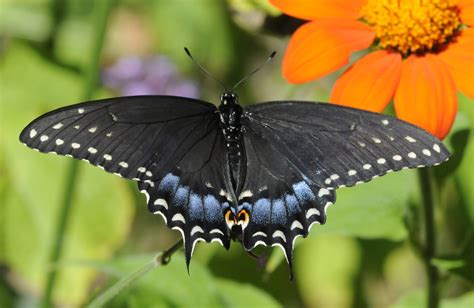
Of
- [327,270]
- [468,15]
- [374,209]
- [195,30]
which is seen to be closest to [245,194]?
[374,209]

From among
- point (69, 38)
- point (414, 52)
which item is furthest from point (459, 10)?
point (69, 38)

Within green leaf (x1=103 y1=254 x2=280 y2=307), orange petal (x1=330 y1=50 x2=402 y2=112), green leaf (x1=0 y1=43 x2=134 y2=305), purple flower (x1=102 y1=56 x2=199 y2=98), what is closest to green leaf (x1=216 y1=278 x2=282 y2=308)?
green leaf (x1=103 y1=254 x2=280 y2=307)

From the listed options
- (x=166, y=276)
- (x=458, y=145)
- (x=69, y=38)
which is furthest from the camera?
(x=69, y=38)

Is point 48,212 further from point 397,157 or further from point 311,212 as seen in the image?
point 397,157

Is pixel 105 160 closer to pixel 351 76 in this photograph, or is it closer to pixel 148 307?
pixel 148 307

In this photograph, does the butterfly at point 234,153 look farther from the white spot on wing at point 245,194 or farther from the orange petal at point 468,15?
the orange petal at point 468,15

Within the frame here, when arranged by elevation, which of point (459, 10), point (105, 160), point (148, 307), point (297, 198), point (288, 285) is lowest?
point (288, 285)

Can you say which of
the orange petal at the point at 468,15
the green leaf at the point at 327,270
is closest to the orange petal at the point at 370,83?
the orange petal at the point at 468,15

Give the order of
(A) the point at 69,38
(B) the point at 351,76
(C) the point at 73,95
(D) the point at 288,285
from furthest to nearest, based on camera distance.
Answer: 1. (A) the point at 69,38
2. (C) the point at 73,95
3. (D) the point at 288,285
4. (B) the point at 351,76
